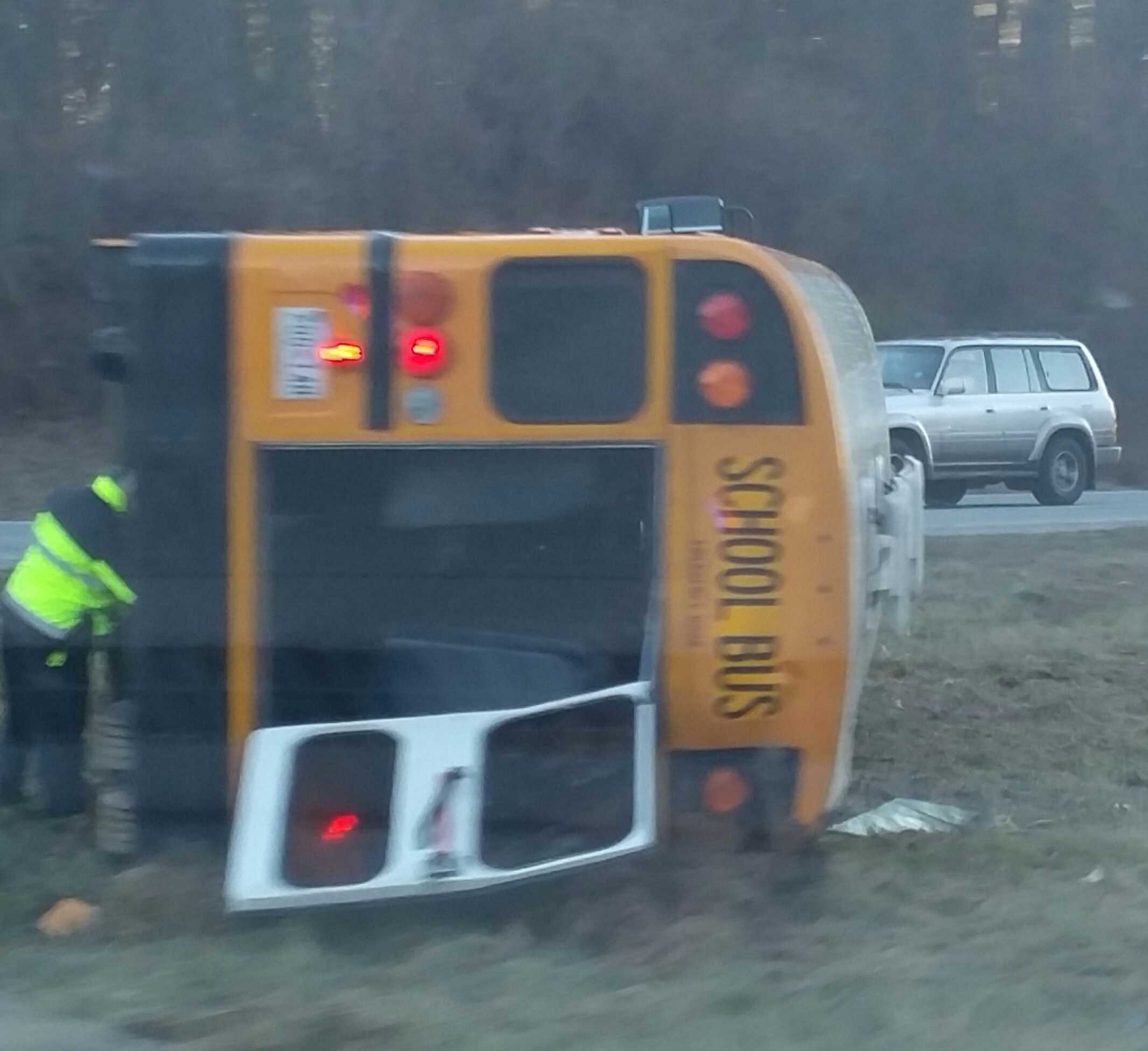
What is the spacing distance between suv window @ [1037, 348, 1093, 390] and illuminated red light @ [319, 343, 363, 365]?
16420 mm

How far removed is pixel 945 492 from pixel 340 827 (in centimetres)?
1578

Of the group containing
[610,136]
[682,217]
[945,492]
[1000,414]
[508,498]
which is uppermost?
[610,136]

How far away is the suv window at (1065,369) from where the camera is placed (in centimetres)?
2109

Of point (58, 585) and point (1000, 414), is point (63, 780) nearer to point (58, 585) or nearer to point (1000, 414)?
point (58, 585)

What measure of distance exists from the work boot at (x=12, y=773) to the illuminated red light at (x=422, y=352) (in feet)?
6.86

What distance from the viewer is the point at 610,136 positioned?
30.3m

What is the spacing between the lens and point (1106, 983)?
16.2 ft

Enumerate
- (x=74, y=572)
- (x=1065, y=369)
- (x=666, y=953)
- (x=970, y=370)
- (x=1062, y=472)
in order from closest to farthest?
(x=666, y=953) < (x=74, y=572) < (x=970, y=370) < (x=1062, y=472) < (x=1065, y=369)

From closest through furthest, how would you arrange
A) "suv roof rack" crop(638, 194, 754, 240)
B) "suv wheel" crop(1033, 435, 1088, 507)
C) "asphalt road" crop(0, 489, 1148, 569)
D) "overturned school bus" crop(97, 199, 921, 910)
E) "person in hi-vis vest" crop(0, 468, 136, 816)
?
"overturned school bus" crop(97, 199, 921, 910)
"person in hi-vis vest" crop(0, 468, 136, 816)
"suv roof rack" crop(638, 194, 754, 240)
"asphalt road" crop(0, 489, 1148, 569)
"suv wheel" crop(1033, 435, 1088, 507)

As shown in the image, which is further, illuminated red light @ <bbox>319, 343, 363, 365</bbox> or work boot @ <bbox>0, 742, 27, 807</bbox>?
work boot @ <bbox>0, 742, 27, 807</bbox>

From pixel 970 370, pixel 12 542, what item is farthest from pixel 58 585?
pixel 970 370

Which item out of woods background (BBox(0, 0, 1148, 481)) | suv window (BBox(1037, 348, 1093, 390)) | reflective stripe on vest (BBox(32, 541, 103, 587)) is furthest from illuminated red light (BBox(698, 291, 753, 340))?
woods background (BBox(0, 0, 1148, 481))

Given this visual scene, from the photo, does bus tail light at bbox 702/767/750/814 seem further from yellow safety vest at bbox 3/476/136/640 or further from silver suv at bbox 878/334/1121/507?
silver suv at bbox 878/334/1121/507

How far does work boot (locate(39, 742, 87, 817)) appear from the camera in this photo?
6.43m
